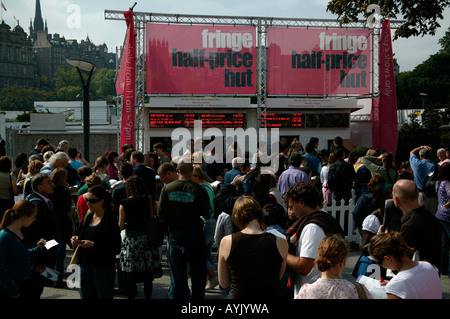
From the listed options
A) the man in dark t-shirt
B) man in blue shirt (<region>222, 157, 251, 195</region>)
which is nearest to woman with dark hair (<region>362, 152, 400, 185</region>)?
man in blue shirt (<region>222, 157, 251, 195</region>)

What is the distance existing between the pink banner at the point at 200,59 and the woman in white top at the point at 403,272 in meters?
13.7

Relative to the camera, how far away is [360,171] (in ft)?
31.1

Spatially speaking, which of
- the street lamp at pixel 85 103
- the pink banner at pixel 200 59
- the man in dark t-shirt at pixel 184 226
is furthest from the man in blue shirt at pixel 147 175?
the pink banner at pixel 200 59

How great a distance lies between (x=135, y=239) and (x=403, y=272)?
134 inches

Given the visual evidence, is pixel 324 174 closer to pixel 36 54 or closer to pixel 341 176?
pixel 341 176

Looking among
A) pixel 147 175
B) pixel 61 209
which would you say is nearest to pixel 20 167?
pixel 61 209

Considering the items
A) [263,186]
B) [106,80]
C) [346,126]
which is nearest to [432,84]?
[346,126]

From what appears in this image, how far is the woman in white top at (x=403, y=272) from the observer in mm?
3365

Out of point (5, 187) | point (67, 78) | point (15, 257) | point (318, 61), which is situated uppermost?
point (67, 78)

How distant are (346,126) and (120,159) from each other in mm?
11347

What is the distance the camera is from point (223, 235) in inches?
237

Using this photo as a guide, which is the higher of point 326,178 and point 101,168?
point 101,168

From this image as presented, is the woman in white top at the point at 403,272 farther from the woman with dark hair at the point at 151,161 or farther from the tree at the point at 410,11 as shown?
the tree at the point at 410,11

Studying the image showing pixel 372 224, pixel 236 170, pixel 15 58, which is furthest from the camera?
pixel 15 58
